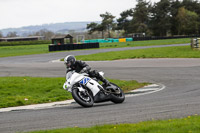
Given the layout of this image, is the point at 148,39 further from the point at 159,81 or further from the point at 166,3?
the point at 159,81

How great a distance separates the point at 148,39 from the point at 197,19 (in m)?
22.7

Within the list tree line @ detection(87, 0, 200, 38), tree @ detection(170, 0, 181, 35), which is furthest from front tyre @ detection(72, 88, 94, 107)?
tree @ detection(170, 0, 181, 35)

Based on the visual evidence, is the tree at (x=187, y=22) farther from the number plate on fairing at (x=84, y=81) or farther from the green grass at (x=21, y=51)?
the number plate on fairing at (x=84, y=81)

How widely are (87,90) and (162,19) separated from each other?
92.5 metres

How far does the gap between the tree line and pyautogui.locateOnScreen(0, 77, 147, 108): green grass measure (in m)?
76.9

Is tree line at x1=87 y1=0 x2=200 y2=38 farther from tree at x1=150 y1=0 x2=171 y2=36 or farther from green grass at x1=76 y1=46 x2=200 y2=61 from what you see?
green grass at x1=76 y1=46 x2=200 y2=61

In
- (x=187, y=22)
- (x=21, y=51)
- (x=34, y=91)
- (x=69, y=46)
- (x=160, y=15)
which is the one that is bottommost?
(x=21, y=51)

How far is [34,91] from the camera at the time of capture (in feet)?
46.7

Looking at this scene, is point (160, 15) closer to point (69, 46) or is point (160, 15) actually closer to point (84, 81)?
point (69, 46)

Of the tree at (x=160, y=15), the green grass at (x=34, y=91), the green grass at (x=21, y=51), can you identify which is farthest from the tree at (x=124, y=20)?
the green grass at (x=34, y=91)

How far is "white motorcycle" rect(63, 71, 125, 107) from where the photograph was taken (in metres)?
9.65

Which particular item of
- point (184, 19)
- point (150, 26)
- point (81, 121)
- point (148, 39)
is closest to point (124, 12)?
point (150, 26)

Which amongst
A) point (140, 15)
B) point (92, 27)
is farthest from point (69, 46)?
point (92, 27)

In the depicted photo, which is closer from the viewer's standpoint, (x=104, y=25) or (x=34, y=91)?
(x=34, y=91)
